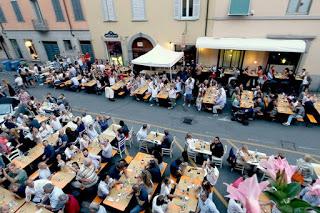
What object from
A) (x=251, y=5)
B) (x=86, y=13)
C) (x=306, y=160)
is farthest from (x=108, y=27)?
(x=306, y=160)

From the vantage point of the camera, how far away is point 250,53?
14969 mm

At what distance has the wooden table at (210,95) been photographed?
39.5 feet

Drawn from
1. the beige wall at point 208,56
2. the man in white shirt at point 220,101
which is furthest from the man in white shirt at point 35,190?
the beige wall at point 208,56

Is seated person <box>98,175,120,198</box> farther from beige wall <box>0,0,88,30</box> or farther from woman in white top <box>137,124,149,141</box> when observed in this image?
Result: beige wall <box>0,0,88,30</box>

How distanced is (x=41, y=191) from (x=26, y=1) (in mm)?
20547

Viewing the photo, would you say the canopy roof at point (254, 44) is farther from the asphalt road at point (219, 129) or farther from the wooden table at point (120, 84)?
the wooden table at point (120, 84)

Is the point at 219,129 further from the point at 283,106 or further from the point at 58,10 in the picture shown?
the point at 58,10

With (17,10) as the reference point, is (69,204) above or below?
below

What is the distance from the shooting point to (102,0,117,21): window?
16.8 m

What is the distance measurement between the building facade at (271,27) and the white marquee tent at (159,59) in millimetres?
2904

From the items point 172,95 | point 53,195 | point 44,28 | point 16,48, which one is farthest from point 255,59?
point 16,48

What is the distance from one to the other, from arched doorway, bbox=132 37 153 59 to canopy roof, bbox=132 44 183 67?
7.51 feet

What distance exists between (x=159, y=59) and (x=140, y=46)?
14.4 ft

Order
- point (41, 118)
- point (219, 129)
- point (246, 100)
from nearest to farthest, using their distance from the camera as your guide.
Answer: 1. point (219, 129)
2. point (41, 118)
3. point (246, 100)
